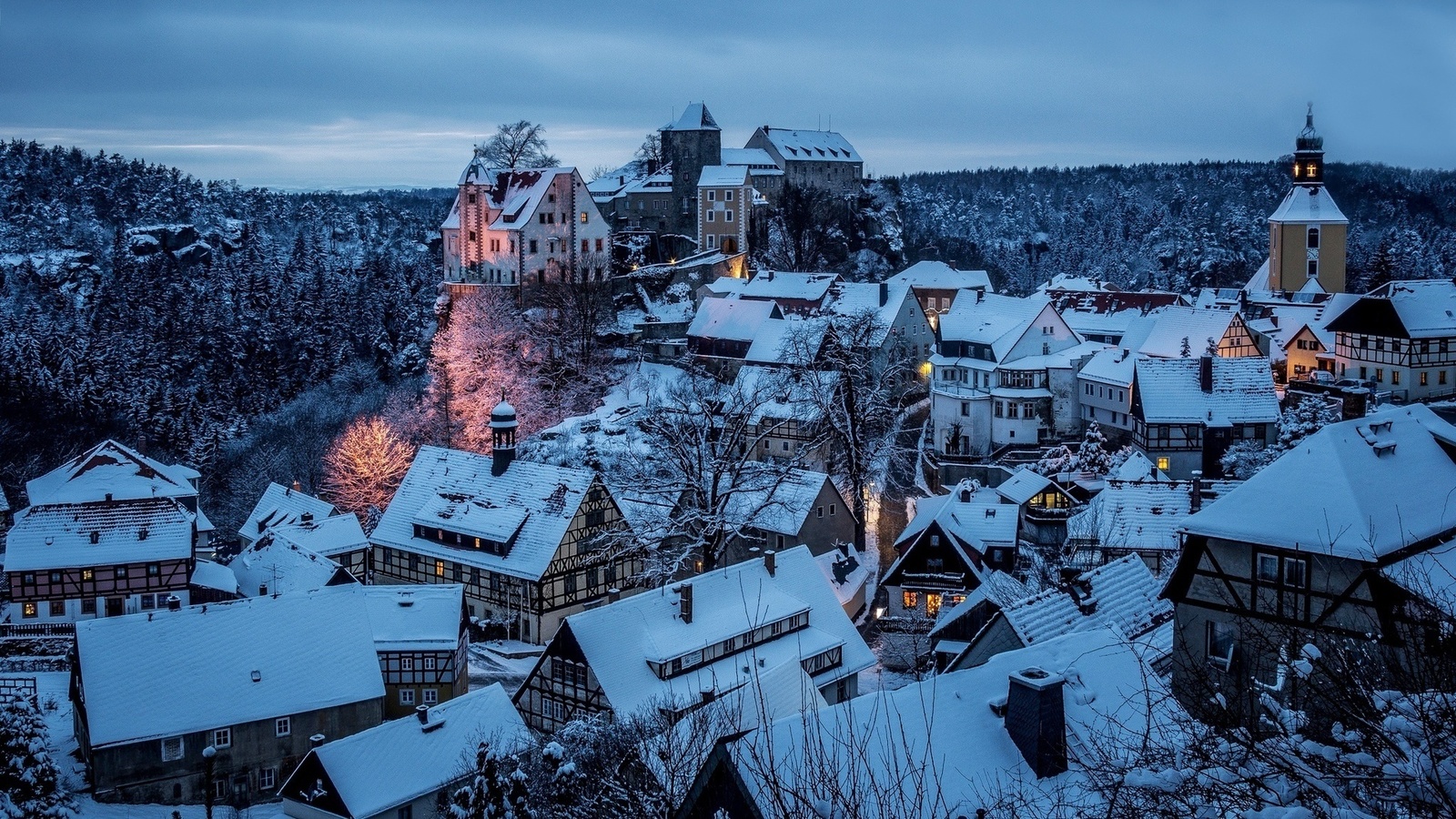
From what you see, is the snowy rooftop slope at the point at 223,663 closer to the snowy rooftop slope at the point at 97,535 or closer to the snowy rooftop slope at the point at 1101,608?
the snowy rooftop slope at the point at 97,535

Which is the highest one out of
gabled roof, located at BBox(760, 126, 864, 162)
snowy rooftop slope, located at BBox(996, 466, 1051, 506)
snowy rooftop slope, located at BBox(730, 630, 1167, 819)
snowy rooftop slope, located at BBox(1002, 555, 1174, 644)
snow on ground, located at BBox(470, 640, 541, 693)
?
gabled roof, located at BBox(760, 126, 864, 162)

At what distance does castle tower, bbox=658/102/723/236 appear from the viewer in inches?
3268

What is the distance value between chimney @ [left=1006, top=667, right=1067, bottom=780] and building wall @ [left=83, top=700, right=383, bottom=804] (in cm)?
1727

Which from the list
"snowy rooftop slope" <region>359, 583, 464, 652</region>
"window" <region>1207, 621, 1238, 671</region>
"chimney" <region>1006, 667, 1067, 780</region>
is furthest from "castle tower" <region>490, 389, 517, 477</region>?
"chimney" <region>1006, 667, 1067, 780</region>

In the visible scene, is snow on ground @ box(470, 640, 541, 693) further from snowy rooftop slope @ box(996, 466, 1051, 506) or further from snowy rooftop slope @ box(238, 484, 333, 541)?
snowy rooftop slope @ box(996, 466, 1051, 506)

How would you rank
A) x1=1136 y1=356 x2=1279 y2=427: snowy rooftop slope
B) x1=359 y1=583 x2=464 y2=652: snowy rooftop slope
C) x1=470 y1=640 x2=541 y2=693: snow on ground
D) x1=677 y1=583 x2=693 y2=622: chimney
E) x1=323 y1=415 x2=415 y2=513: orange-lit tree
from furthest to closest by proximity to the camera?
x1=323 y1=415 x2=415 y2=513: orange-lit tree, x1=1136 y1=356 x2=1279 y2=427: snowy rooftop slope, x1=470 y1=640 x2=541 y2=693: snow on ground, x1=359 y1=583 x2=464 y2=652: snowy rooftop slope, x1=677 y1=583 x2=693 y2=622: chimney

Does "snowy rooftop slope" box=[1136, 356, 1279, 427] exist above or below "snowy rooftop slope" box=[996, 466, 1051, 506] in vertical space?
above

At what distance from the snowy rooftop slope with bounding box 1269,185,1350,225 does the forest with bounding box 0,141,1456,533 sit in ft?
47.3

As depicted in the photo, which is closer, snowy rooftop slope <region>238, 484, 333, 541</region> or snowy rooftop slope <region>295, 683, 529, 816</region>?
snowy rooftop slope <region>295, 683, 529, 816</region>

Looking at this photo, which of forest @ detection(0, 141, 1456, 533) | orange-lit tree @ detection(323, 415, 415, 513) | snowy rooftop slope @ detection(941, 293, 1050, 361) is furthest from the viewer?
forest @ detection(0, 141, 1456, 533)

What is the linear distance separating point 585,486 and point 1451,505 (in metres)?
23.5

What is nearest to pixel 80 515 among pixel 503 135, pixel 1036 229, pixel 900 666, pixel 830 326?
pixel 900 666

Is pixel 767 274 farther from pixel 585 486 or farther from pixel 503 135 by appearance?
pixel 585 486

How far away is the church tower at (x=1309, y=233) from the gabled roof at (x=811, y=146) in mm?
39379
